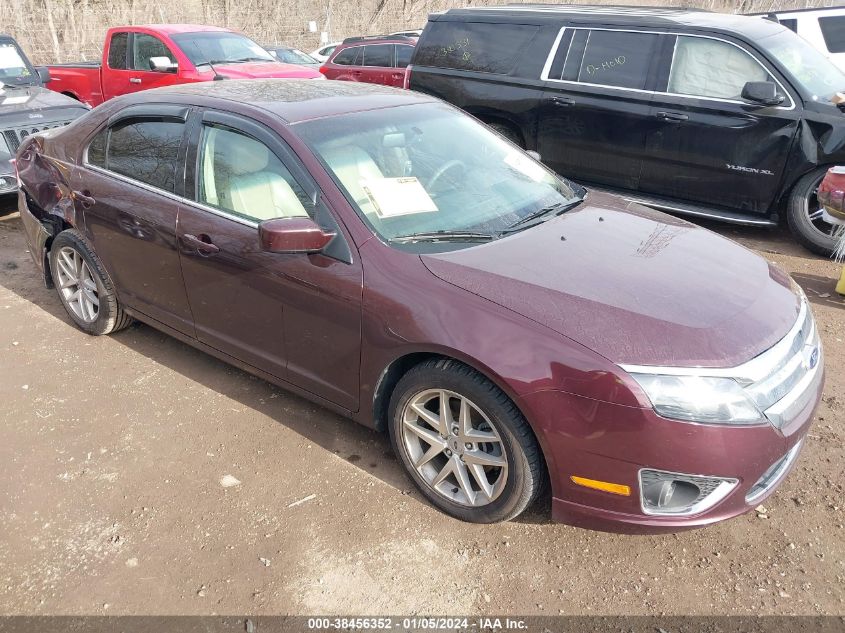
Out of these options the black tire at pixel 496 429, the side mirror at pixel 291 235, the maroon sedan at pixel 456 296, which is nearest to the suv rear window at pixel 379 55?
the maroon sedan at pixel 456 296

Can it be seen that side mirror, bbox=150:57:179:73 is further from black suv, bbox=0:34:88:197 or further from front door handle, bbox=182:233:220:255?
front door handle, bbox=182:233:220:255

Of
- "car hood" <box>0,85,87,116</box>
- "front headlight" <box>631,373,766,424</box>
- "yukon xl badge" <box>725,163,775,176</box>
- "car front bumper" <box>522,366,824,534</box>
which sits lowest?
"car front bumper" <box>522,366,824,534</box>

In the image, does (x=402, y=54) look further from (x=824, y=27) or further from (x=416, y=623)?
(x=416, y=623)

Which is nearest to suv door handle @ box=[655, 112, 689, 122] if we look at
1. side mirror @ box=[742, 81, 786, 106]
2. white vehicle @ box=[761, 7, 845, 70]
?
side mirror @ box=[742, 81, 786, 106]

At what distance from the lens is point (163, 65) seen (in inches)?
328

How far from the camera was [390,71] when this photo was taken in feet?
35.4

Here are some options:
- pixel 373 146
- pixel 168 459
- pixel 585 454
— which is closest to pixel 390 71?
pixel 373 146

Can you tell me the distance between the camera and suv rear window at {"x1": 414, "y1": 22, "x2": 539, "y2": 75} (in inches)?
257

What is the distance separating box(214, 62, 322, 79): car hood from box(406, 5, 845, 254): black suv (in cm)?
275

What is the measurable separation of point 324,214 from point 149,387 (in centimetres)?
173

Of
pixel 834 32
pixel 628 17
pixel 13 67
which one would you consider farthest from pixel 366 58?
pixel 834 32

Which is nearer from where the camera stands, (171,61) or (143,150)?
(143,150)

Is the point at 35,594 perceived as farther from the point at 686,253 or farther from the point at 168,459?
the point at 686,253

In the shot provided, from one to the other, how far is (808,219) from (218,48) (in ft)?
24.7
